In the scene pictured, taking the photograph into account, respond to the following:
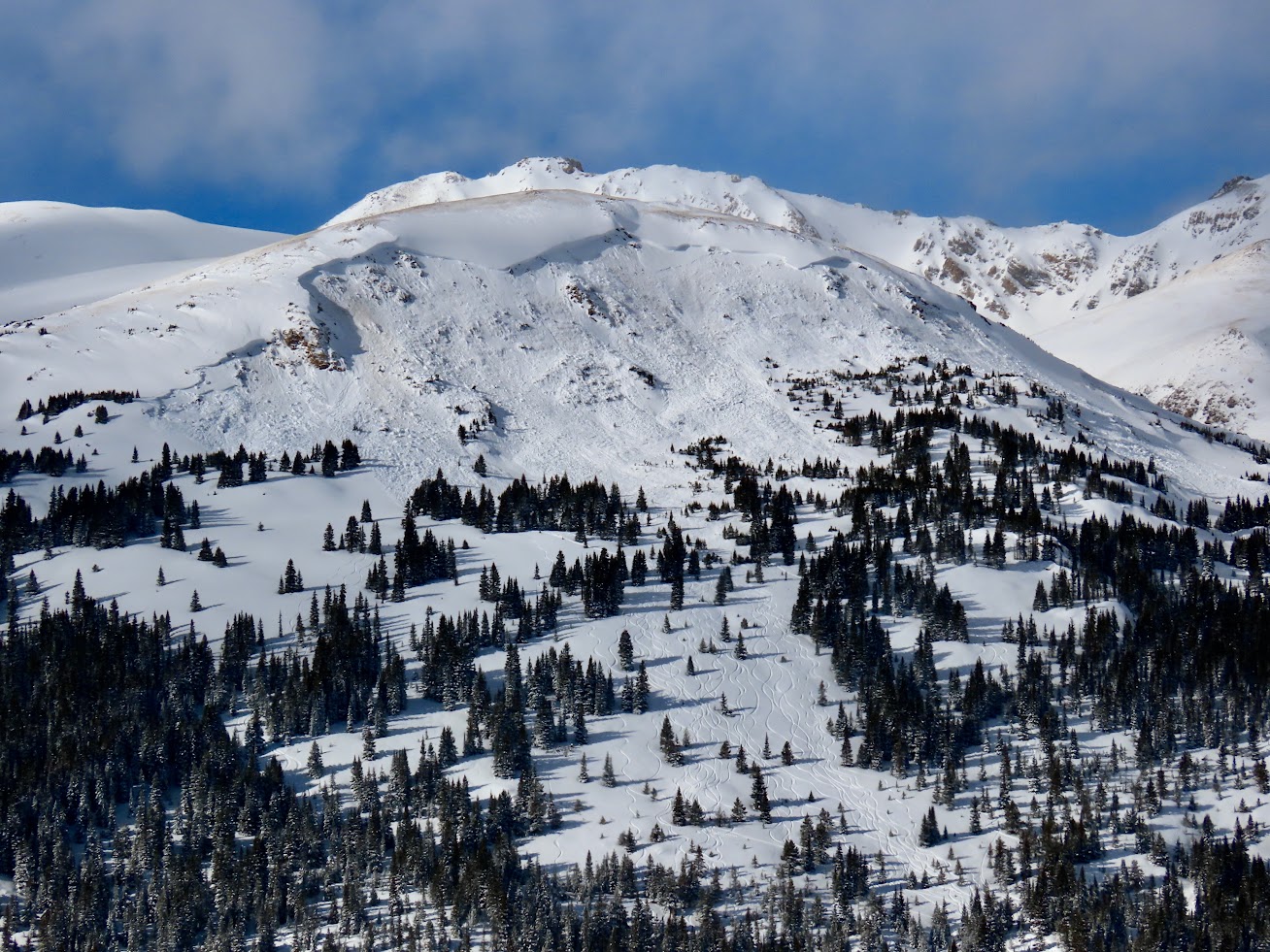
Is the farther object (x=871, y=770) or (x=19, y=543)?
(x=19, y=543)

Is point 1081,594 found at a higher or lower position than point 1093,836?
higher

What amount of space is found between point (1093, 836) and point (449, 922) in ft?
205

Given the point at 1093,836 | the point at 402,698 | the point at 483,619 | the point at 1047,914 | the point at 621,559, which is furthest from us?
the point at 621,559

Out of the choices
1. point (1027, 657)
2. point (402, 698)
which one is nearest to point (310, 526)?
point (402, 698)

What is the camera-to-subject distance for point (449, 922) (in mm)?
113125

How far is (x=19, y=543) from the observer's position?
180 meters

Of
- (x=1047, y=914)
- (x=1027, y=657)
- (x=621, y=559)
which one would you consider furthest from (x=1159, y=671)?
(x=621, y=559)

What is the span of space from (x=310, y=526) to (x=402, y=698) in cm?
5590

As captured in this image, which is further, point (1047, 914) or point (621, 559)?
point (621, 559)

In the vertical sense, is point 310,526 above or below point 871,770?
above

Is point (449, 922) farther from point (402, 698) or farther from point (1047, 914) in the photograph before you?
point (1047, 914)

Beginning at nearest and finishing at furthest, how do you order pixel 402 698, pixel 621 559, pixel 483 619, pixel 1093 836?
pixel 1093 836 < pixel 402 698 < pixel 483 619 < pixel 621 559

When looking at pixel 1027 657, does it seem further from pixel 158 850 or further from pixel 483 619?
pixel 158 850

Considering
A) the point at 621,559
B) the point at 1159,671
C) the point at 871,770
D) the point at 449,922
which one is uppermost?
the point at 621,559
